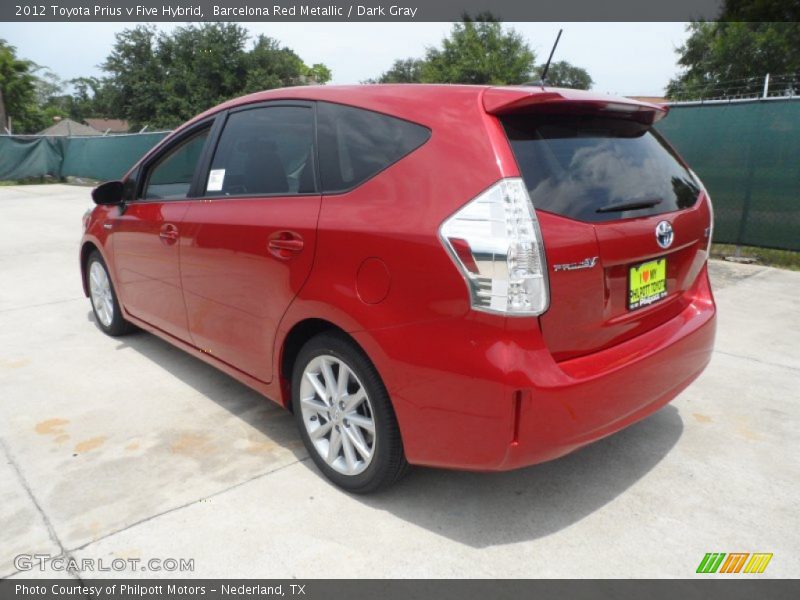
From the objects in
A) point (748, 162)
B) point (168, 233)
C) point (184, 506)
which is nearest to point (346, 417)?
point (184, 506)

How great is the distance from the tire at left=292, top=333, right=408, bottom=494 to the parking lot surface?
137mm

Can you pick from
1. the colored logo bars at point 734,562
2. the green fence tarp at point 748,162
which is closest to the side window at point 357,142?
the colored logo bars at point 734,562

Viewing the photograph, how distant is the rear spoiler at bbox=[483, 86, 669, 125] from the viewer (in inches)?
86.4

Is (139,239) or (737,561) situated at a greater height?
(139,239)

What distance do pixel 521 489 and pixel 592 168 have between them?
1.39 metres

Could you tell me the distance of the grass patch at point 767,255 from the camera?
283 inches

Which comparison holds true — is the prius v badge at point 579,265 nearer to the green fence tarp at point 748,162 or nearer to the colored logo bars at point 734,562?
the colored logo bars at point 734,562

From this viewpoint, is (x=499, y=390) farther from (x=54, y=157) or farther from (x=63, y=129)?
(x=63, y=129)

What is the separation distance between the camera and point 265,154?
3.08m

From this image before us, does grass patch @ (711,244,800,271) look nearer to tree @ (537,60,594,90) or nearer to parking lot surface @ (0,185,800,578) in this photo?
parking lot surface @ (0,185,800,578)

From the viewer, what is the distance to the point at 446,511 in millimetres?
2572
